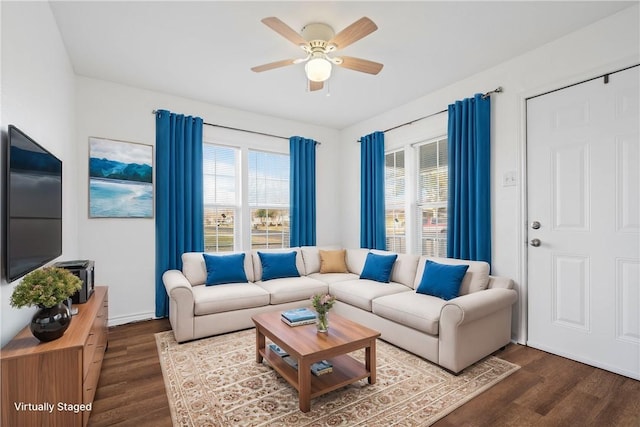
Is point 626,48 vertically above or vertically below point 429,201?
above

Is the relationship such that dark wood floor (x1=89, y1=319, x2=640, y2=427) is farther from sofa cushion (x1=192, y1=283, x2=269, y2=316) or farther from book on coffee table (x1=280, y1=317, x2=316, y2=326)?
book on coffee table (x1=280, y1=317, x2=316, y2=326)

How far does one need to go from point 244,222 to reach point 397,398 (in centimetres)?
308

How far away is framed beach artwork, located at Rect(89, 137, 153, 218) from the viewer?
345 cm

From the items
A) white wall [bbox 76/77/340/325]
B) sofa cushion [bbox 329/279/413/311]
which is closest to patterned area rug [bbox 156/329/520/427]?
sofa cushion [bbox 329/279/413/311]

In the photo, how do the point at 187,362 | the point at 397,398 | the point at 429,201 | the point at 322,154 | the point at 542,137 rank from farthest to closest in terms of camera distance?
1. the point at 322,154
2. the point at 429,201
3. the point at 542,137
4. the point at 187,362
5. the point at 397,398

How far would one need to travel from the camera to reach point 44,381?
1506 mm

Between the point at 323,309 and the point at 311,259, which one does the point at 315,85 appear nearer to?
the point at 323,309

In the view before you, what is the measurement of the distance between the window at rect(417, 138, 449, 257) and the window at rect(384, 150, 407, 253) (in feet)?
0.91

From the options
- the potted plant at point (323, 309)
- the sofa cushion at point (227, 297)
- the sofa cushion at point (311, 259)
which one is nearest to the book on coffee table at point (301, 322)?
the potted plant at point (323, 309)

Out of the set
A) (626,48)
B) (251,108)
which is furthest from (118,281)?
(626,48)

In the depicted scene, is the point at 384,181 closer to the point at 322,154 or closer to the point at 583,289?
the point at 322,154

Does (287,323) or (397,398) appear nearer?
(397,398)

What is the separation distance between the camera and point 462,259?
11.1 ft

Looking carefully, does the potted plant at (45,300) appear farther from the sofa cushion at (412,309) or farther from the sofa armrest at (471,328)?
the sofa armrest at (471,328)
